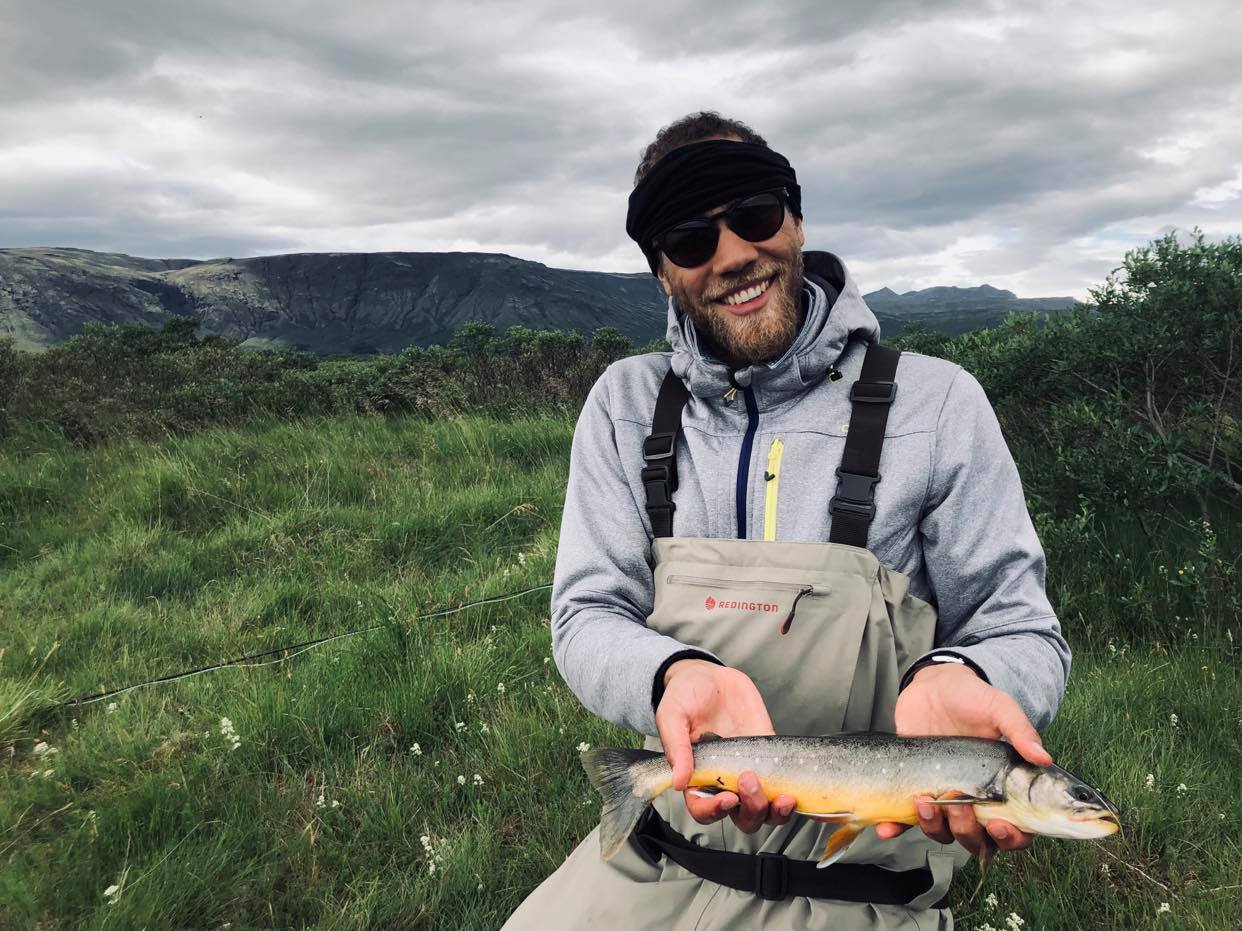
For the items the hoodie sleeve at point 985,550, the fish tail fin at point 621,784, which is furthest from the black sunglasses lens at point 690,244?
the fish tail fin at point 621,784

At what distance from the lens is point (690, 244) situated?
109 inches

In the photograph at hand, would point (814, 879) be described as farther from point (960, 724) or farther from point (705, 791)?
point (960, 724)

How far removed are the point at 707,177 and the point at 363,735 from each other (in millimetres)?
3158

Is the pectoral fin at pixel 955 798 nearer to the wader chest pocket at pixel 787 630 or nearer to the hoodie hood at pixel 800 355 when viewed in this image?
the wader chest pocket at pixel 787 630

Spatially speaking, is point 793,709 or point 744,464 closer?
point 793,709

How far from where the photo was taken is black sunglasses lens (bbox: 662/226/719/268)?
107 inches

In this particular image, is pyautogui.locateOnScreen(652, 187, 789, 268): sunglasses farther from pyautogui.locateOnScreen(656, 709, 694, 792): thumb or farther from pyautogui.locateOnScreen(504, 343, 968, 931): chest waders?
pyautogui.locateOnScreen(656, 709, 694, 792): thumb

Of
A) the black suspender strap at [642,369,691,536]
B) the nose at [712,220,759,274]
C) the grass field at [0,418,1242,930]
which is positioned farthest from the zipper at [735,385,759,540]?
the grass field at [0,418,1242,930]

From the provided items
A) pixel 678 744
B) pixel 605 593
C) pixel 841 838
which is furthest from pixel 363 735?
pixel 841 838

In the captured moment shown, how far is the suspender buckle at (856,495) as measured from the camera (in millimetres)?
2232

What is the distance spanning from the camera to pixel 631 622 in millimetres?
2408

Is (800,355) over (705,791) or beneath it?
over

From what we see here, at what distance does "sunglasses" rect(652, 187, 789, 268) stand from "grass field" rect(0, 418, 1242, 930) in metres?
2.39

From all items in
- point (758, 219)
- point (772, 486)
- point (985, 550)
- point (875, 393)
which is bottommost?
point (985, 550)
